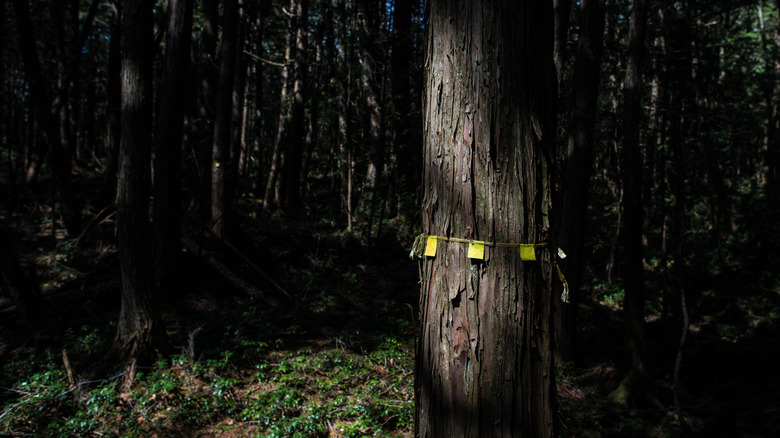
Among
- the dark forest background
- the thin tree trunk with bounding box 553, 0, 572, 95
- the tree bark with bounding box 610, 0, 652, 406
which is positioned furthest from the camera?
the thin tree trunk with bounding box 553, 0, 572, 95

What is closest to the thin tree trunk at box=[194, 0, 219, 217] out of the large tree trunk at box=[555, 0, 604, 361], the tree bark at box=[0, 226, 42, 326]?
the tree bark at box=[0, 226, 42, 326]

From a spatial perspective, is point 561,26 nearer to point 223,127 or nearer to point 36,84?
point 223,127

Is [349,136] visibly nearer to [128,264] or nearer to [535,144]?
[128,264]

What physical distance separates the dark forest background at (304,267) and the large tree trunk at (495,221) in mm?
332

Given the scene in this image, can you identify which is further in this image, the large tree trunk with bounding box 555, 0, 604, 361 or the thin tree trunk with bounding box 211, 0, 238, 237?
the thin tree trunk with bounding box 211, 0, 238, 237

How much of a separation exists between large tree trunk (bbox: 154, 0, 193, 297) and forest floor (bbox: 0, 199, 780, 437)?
0.55 metres

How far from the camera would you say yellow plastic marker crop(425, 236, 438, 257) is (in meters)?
1.93

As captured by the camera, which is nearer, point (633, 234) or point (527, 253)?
point (527, 253)

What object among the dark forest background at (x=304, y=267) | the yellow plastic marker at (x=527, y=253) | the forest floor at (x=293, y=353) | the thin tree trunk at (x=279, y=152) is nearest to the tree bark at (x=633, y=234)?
the dark forest background at (x=304, y=267)

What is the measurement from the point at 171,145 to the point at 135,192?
215 centimetres

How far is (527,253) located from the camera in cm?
182

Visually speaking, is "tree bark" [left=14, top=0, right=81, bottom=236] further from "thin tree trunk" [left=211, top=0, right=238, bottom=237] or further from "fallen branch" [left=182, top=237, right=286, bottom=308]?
"fallen branch" [left=182, top=237, right=286, bottom=308]

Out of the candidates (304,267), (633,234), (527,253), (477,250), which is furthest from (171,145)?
(633,234)

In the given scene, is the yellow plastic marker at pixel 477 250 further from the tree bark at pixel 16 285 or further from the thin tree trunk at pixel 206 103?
the thin tree trunk at pixel 206 103
